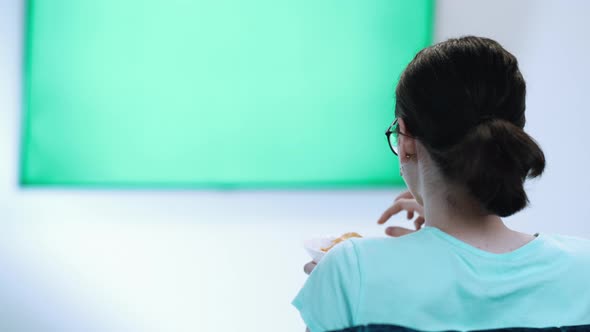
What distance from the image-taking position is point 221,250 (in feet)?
7.20

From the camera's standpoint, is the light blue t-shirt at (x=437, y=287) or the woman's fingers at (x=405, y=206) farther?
the woman's fingers at (x=405, y=206)

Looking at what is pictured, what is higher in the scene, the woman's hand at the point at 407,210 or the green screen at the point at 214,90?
the green screen at the point at 214,90

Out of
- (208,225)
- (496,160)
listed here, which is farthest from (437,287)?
(208,225)

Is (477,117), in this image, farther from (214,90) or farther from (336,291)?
(214,90)

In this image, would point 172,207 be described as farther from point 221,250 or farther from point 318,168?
point 318,168

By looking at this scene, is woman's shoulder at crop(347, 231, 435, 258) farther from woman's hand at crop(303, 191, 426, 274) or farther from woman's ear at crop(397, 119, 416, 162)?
woman's hand at crop(303, 191, 426, 274)

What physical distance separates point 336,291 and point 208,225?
1381mm

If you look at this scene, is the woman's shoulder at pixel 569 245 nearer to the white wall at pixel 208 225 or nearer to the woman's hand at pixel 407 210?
the woman's hand at pixel 407 210

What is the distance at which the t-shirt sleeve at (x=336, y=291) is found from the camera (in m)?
0.83

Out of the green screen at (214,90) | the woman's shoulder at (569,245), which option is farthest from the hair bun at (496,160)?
the green screen at (214,90)

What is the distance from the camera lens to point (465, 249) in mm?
865

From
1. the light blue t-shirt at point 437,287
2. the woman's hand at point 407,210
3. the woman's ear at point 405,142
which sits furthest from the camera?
the woman's hand at point 407,210

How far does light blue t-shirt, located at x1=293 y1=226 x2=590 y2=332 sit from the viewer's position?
83 cm

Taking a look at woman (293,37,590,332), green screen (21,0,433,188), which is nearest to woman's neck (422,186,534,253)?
woman (293,37,590,332)
